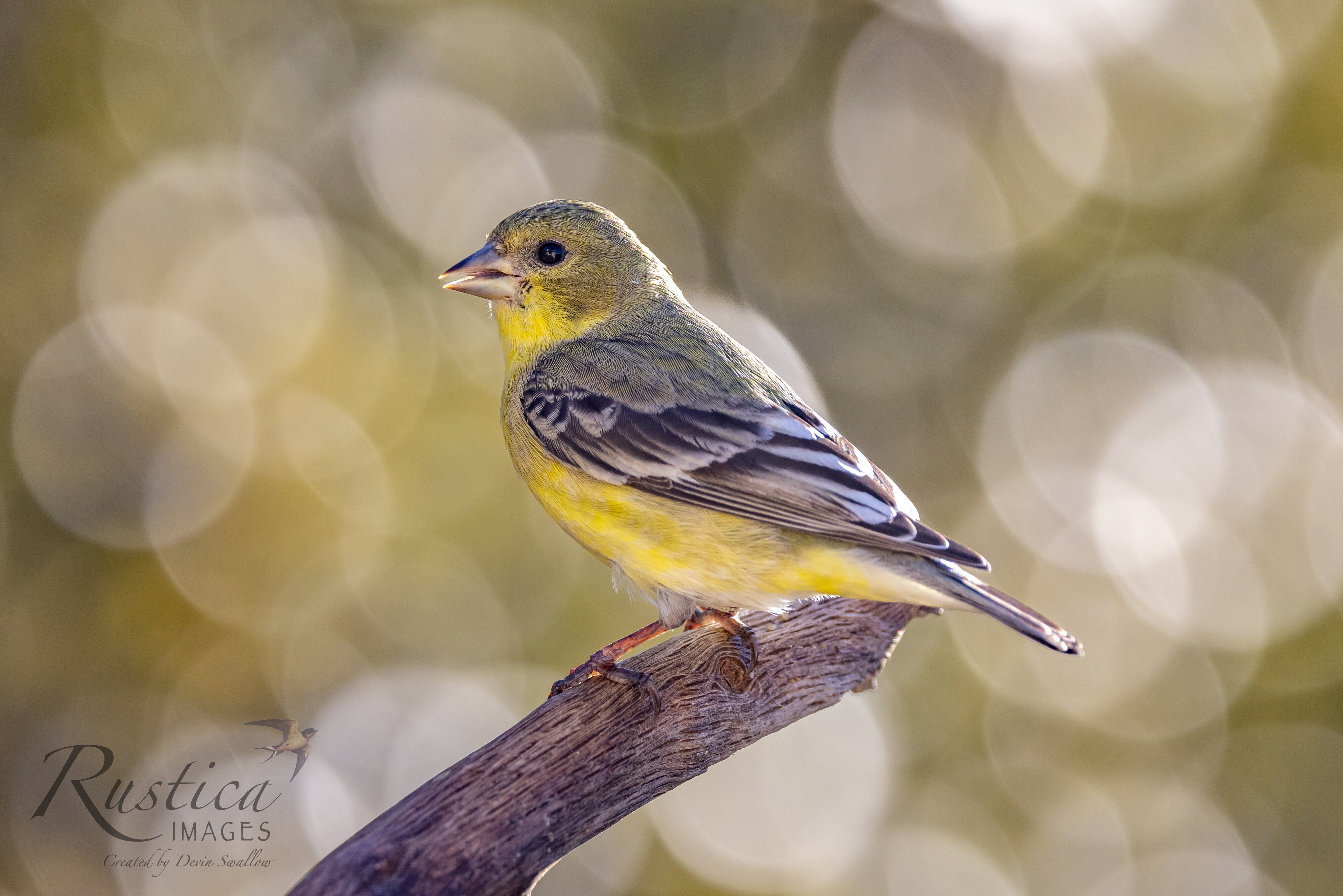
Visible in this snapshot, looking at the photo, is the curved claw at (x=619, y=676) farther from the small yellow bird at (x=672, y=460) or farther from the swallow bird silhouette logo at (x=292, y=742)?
the swallow bird silhouette logo at (x=292, y=742)

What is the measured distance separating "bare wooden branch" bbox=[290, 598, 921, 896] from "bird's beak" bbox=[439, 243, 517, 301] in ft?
5.02

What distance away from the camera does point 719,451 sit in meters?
3.47

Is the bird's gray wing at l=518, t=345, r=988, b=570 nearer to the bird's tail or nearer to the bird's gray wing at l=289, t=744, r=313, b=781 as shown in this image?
the bird's tail

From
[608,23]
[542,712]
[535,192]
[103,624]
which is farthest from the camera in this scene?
[608,23]

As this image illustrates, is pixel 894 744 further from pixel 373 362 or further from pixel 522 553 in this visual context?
pixel 373 362

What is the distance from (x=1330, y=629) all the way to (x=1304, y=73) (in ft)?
13.3

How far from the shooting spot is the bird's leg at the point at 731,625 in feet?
12.2

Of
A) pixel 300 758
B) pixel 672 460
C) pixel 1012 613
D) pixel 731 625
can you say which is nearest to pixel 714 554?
pixel 672 460

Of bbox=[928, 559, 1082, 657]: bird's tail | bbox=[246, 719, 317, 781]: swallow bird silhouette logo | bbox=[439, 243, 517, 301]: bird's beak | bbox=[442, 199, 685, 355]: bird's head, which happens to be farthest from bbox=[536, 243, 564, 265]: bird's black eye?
bbox=[246, 719, 317, 781]: swallow bird silhouette logo

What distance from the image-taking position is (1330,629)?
7000mm

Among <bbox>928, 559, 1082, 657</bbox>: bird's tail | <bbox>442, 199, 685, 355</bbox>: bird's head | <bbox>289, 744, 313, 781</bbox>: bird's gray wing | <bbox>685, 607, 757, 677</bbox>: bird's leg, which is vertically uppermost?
<bbox>442, 199, 685, 355</bbox>: bird's head

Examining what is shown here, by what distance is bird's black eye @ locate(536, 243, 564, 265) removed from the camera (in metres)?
4.12

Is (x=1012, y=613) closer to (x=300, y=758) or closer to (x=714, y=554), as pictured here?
(x=714, y=554)

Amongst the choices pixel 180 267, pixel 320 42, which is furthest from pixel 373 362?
pixel 320 42
